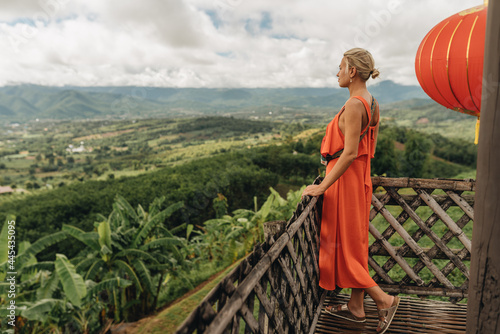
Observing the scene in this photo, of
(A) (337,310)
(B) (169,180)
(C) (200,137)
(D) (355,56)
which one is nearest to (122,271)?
(A) (337,310)

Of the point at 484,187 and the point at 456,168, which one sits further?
the point at 456,168

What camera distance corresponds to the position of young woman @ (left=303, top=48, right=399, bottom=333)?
76.3 inches

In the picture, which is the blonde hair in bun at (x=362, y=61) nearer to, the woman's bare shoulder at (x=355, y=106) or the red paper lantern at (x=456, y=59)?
the woman's bare shoulder at (x=355, y=106)

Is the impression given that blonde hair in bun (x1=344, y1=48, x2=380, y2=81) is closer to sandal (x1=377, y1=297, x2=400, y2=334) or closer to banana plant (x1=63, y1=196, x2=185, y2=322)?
sandal (x1=377, y1=297, x2=400, y2=334)

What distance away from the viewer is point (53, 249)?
17828 mm

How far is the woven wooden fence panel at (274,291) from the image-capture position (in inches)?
39.1

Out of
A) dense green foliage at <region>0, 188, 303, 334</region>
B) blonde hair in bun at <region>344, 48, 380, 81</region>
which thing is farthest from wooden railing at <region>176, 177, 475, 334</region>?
dense green foliage at <region>0, 188, 303, 334</region>

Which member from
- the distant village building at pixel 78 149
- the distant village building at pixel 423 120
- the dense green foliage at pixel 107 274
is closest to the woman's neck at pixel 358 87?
the dense green foliage at pixel 107 274

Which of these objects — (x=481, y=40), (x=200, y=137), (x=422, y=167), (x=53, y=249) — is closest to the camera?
(x=481, y=40)

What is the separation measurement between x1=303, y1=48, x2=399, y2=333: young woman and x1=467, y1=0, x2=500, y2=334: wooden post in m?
0.87

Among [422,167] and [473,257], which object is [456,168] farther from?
[473,257]

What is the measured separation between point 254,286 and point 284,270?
0.40 m

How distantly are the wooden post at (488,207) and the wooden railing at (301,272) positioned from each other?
0.79 m

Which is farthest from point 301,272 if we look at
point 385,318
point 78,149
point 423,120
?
point 78,149
